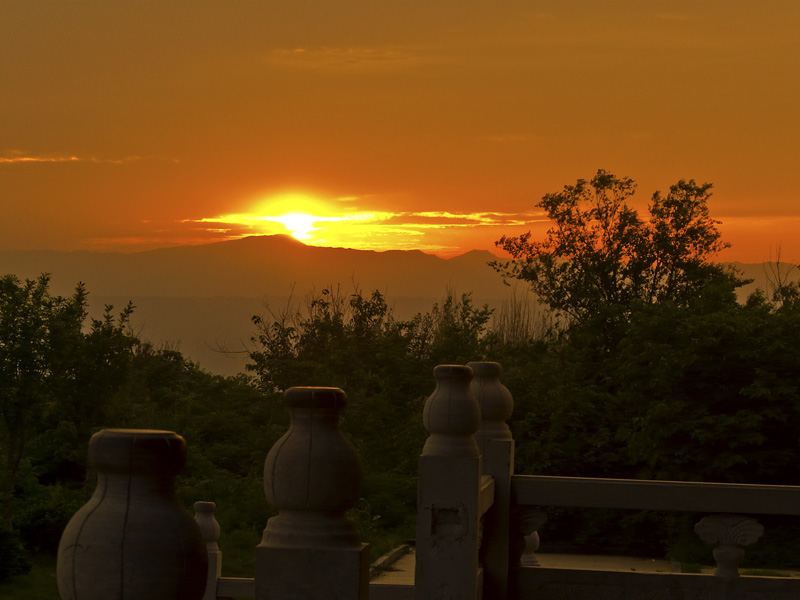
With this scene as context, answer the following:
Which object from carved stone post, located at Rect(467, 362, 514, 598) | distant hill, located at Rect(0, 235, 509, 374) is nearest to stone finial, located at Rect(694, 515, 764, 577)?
carved stone post, located at Rect(467, 362, 514, 598)

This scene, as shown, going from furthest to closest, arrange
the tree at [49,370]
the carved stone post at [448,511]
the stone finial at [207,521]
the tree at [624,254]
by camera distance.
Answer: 1. the tree at [624,254]
2. the tree at [49,370]
3. the stone finial at [207,521]
4. the carved stone post at [448,511]

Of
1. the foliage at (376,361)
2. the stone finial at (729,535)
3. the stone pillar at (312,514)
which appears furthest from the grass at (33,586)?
the stone pillar at (312,514)

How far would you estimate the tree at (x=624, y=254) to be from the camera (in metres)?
31.4

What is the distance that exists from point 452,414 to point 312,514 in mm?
2386

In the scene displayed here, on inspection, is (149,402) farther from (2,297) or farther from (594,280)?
(594,280)

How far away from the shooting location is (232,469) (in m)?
23.8

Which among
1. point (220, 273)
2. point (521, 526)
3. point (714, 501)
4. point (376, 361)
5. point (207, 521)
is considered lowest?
point (207, 521)

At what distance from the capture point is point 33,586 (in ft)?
54.7

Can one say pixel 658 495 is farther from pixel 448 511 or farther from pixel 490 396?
pixel 448 511

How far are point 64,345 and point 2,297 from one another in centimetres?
178

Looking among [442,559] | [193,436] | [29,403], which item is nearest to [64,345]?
[29,403]

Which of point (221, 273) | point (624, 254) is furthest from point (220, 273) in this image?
point (624, 254)

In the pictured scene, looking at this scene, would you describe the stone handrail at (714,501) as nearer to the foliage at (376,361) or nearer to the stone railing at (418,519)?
the stone railing at (418,519)

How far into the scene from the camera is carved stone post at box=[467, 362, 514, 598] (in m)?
5.87
